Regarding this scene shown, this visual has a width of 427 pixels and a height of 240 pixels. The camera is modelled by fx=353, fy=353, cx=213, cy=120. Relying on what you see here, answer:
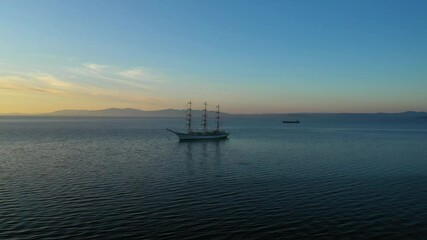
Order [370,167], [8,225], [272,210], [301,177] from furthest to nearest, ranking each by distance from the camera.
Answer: [370,167] → [301,177] → [272,210] → [8,225]

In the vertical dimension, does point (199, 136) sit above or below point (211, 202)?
above

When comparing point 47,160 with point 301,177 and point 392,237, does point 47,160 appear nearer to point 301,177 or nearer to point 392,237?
point 301,177

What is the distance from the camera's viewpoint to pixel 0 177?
162 feet

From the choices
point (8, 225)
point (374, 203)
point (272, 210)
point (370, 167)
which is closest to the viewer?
point (8, 225)

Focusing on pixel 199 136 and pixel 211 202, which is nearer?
pixel 211 202

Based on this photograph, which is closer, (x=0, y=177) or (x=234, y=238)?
(x=234, y=238)

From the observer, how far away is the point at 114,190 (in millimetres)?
41375

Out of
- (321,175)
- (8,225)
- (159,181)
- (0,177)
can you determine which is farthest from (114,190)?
(321,175)

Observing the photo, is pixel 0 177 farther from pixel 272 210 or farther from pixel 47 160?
pixel 272 210

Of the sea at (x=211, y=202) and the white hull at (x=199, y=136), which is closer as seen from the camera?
the sea at (x=211, y=202)

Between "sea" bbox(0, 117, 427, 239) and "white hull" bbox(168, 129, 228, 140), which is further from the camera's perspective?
"white hull" bbox(168, 129, 228, 140)

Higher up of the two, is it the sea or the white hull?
the white hull

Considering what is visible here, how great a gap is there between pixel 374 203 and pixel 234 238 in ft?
60.1

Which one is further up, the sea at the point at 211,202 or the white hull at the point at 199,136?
the white hull at the point at 199,136
